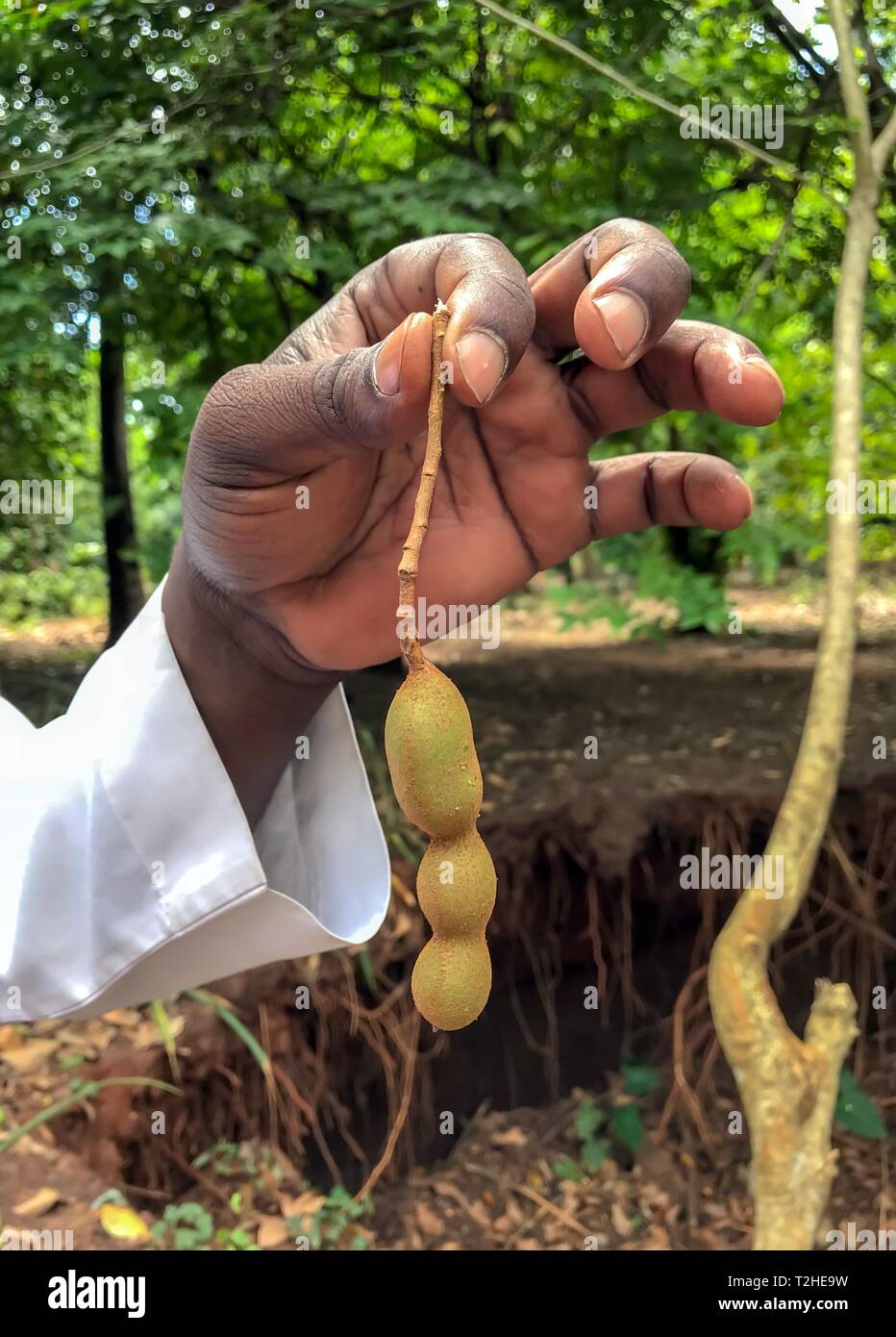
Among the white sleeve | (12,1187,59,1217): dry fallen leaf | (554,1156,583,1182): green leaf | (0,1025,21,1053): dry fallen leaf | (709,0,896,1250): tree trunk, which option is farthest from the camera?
(554,1156,583,1182): green leaf

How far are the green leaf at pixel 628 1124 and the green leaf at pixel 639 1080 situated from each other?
2.9 inches

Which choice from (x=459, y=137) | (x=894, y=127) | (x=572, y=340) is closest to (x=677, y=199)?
(x=894, y=127)

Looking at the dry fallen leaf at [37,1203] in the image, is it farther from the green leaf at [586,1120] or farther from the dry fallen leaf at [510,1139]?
the green leaf at [586,1120]

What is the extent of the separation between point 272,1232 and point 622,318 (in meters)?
3.05

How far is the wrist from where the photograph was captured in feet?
5.26

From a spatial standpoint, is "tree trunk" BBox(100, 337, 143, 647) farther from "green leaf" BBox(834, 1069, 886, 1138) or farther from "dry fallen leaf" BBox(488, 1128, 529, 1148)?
"green leaf" BBox(834, 1069, 886, 1138)

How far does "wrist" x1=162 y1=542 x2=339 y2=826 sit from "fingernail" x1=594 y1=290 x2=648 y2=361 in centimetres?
76

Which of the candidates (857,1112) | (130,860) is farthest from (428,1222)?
(130,860)

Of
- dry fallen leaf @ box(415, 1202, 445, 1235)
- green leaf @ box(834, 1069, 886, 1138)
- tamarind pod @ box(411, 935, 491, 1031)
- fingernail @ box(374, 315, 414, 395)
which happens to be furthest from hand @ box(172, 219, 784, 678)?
green leaf @ box(834, 1069, 886, 1138)

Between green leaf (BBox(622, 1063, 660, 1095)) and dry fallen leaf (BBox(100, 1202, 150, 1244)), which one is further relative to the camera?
green leaf (BBox(622, 1063, 660, 1095))

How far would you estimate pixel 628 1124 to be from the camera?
12.8ft

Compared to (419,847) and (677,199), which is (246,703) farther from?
(677,199)
